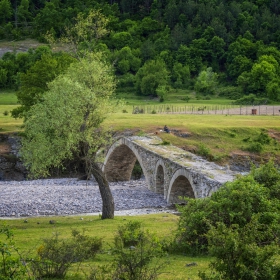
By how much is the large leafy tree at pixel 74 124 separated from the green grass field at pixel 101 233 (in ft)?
7.60

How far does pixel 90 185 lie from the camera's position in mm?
50969

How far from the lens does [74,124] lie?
93.8 ft

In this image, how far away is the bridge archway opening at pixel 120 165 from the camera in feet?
174

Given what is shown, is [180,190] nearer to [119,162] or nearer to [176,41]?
[119,162]

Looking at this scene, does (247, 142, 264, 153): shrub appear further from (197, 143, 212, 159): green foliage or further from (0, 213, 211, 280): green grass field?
(0, 213, 211, 280): green grass field

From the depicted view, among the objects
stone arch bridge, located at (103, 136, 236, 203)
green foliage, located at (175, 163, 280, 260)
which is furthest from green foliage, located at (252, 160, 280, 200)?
stone arch bridge, located at (103, 136, 236, 203)

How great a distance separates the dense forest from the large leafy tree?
185 ft

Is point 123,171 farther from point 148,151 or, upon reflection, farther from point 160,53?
point 160,53

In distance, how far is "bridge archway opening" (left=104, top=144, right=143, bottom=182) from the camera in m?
53.0

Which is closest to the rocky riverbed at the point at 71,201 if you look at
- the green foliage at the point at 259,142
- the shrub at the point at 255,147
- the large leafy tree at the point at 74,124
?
the large leafy tree at the point at 74,124

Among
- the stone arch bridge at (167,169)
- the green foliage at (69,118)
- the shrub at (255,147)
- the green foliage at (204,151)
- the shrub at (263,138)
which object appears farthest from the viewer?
the shrub at (263,138)

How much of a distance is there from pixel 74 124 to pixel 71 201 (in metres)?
13.7

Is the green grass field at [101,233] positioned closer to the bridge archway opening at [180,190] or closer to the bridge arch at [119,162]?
the bridge archway opening at [180,190]

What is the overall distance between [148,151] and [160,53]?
283 ft
